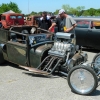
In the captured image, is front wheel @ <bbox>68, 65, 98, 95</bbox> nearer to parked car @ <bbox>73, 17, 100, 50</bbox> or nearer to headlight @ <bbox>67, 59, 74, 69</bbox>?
headlight @ <bbox>67, 59, 74, 69</bbox>

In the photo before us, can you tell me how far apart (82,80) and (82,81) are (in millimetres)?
21

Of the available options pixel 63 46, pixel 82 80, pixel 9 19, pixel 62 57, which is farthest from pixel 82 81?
pixel 9 19

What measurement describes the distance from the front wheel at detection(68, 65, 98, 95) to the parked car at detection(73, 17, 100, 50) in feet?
14.6

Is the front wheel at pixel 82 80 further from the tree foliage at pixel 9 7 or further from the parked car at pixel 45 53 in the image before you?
the tree foliage at pixel 9 7

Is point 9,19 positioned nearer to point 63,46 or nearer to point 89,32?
point 89,32

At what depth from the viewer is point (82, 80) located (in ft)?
14.1

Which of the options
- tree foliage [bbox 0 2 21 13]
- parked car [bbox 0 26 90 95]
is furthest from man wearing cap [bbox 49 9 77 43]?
tree foliage [bbox 0 2 21 13]

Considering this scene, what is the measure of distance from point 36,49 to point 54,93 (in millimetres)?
1440

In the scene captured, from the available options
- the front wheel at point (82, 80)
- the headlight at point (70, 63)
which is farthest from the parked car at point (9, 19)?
the front wheel at point (82, 80)

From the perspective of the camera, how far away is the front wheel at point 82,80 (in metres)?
4.20

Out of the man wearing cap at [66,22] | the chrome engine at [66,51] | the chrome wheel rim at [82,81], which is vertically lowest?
the chrome wheel rim at [82,81]

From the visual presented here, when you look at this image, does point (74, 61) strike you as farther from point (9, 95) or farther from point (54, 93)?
point (9, 95)

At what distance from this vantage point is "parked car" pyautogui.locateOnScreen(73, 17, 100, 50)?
8.56 metres

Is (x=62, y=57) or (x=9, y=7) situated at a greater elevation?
(x=9, y=7)
